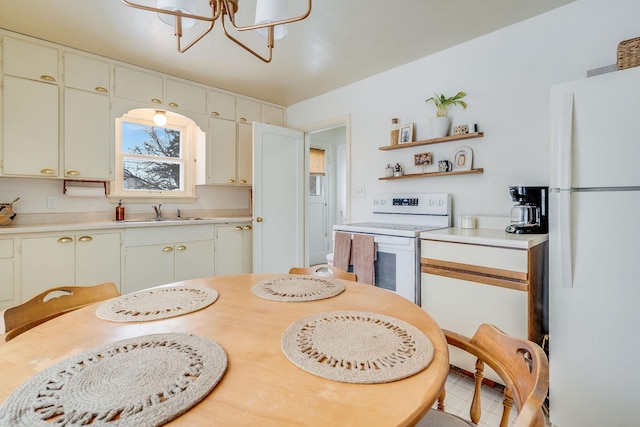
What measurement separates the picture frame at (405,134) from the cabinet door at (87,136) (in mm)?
2760

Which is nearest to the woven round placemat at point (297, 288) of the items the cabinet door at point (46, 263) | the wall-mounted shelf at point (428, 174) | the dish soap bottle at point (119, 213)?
the wall-mounted shelf at point (428, 174)

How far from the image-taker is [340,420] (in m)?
0.54

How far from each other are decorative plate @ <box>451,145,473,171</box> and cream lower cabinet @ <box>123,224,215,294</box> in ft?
8.36

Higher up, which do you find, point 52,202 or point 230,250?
point 52,202

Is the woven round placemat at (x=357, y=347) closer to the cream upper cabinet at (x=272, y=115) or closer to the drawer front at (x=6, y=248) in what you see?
the drawer front at (x=6, y=248)

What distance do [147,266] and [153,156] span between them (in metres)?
1.30

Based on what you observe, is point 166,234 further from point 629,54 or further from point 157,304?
point 629,54

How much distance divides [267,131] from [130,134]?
58.0 inches

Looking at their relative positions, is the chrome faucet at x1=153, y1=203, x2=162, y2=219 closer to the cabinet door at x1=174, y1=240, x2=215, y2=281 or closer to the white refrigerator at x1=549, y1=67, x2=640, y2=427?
the cabinet door at x1=174, y1=240, x2=215, y2=281

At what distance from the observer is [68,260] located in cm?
250

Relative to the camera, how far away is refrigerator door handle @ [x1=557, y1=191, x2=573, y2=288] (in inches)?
58.4

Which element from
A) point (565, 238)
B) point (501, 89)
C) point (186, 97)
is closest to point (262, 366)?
point (565, 238)

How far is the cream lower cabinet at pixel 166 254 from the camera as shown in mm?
2828

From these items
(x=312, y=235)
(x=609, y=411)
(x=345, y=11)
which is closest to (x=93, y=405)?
(x=609, y=411)
